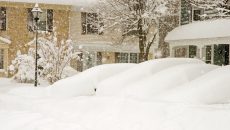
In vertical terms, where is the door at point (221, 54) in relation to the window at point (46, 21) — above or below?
A: below

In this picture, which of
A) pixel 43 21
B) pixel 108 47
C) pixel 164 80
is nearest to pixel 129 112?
pixel 164 80

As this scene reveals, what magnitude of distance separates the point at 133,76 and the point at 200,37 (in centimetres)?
1342

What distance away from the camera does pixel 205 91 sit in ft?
28.9

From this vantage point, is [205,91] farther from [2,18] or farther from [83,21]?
[2,18]

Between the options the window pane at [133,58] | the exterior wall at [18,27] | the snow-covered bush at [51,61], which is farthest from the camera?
the window pane at [133,58]

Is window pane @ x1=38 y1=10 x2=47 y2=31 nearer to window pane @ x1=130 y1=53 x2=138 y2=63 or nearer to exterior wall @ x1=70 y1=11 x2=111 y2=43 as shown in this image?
exterior wall @ x1=70 y1=11 x2=111 y2=43

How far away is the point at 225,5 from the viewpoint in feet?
68.6

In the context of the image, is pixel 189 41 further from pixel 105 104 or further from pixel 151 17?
pixel 105 104

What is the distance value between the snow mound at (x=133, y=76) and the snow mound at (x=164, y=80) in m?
0.38

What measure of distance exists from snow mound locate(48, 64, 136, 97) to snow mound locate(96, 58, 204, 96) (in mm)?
586

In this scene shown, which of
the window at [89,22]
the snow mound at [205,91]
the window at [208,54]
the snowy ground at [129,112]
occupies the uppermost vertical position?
the window at [89,22]

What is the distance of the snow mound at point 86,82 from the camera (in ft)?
40.1

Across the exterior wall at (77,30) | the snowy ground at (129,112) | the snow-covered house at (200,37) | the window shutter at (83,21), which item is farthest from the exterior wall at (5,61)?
the snowy ground at (129,112)

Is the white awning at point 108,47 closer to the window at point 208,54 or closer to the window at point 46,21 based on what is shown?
the window at point 46,21
